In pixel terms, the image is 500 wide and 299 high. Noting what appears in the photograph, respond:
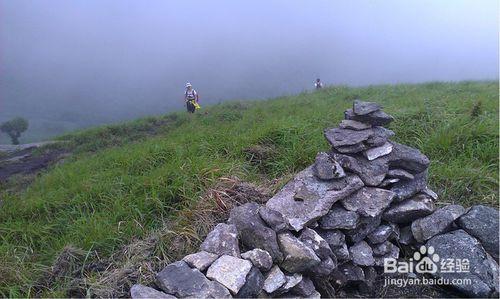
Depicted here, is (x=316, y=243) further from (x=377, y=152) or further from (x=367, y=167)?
(x=377, y=152)

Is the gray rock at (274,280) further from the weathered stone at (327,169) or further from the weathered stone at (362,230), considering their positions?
the weathered stone at (327,169)

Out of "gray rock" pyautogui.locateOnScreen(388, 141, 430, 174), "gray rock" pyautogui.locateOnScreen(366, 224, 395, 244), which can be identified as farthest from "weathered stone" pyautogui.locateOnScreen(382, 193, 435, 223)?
"gray rock" pyautogui.locateOnScreen(388, 141, 430, 174)

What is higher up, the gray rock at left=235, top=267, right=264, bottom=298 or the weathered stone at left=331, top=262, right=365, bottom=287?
the gray rock at left=235, top=267, right=264, bottom=298

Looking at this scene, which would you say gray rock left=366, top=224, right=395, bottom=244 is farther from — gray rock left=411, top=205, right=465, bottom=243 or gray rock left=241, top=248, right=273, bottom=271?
gray rock left=241, top=248, right=273, bottom=271

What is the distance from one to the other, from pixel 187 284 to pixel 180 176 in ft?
6.92

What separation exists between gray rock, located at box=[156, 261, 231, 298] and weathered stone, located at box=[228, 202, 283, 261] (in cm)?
62

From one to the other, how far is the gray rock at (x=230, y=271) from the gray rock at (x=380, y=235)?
1.49 m

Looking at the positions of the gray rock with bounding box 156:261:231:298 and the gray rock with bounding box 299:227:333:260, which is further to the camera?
the gray rock with bounding box 299:227:333:260

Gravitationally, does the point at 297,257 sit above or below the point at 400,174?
below

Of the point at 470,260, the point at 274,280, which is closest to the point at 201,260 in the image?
the point at 274,280

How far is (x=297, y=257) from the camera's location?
3.58 m

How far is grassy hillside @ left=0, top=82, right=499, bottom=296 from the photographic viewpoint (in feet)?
14.7

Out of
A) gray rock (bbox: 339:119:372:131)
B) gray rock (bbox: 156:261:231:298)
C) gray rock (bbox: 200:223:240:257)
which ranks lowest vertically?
gray rock (bbox: 156:261:231:298)

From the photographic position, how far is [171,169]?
5.50 m
